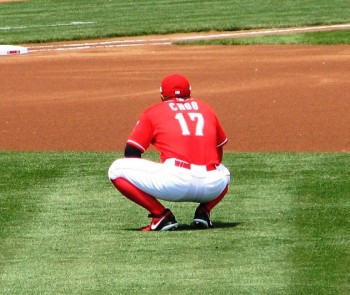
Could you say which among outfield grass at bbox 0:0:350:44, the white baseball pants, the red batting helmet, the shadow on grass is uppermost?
the red batting helmet

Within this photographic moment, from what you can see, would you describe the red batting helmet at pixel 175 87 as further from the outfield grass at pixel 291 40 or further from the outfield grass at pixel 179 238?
the outfield grass at pixel 291 40

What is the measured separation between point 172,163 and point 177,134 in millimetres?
231

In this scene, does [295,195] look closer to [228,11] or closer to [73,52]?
[73,52]

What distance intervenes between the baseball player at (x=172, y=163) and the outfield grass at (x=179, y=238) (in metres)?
0.25

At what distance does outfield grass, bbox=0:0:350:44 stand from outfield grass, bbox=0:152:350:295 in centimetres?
1371

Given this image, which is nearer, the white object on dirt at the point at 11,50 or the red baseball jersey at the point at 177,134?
the red baseball jersey at the point at 177,134

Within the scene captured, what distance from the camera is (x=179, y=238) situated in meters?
9.26

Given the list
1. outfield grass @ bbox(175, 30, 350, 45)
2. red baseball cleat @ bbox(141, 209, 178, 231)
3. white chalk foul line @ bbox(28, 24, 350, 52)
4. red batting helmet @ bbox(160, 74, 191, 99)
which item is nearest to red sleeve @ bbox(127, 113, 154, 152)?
red batting helmet @ bbox(160, 74, 191, 99)

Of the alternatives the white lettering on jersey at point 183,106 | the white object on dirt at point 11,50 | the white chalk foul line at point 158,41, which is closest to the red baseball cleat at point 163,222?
the white lettering on jersey at point 183,106

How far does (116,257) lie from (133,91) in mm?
10033

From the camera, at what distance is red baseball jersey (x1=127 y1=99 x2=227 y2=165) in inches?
376

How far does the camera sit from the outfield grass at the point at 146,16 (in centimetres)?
2652

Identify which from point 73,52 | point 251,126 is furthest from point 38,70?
point 251,126

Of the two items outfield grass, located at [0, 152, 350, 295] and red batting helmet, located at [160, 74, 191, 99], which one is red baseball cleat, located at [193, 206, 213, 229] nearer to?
outfield grass, located at [0, 152, 350, 295]
